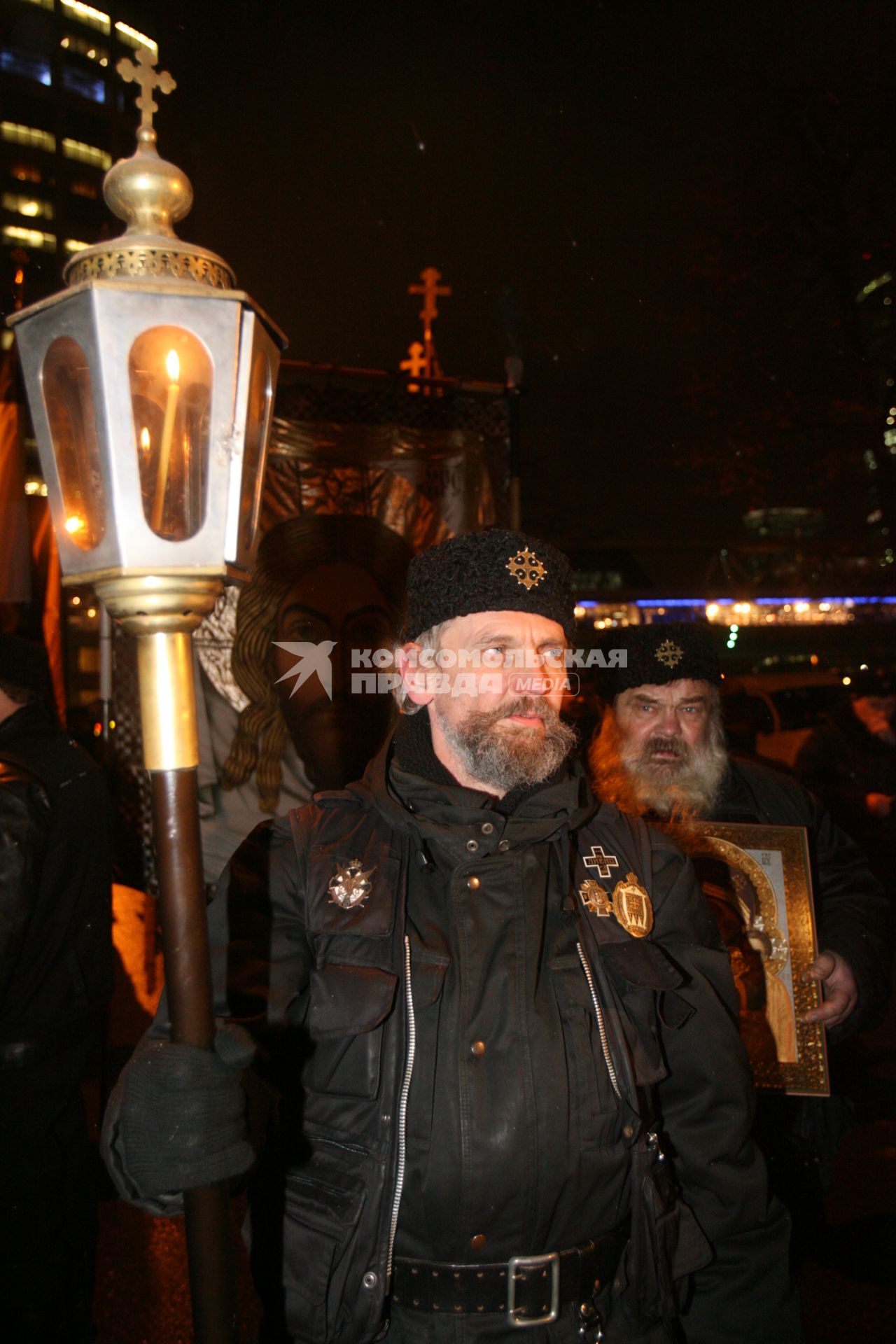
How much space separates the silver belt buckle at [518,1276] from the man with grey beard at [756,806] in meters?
1.36

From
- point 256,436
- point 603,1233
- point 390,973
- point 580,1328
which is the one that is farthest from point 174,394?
point 580,1328

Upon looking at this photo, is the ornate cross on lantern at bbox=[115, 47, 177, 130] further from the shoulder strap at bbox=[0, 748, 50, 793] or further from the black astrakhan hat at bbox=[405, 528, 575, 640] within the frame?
the shoulder strap at bbox=[0, 748, 50, 793]

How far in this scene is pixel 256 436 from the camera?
4.33 ft

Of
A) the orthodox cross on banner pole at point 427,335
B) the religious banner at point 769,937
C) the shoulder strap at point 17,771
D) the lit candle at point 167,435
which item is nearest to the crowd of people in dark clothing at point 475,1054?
the shoulder strap at point 17,771

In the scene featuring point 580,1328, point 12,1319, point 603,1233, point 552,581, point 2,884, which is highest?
point 552,581

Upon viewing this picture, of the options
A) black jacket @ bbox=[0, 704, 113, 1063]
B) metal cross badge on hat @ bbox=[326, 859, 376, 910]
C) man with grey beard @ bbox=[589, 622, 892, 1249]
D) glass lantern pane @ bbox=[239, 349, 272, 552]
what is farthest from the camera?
man with grey beard @ bbox=[589, 622, 892, 1249]

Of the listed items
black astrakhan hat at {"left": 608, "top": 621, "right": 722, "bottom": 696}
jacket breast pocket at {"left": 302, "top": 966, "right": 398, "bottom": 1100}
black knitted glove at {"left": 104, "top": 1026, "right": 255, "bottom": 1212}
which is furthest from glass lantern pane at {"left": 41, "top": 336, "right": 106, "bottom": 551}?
black astrakhan hat at {"left": 608, "top": 621, "right": 722, "bottom": 696}

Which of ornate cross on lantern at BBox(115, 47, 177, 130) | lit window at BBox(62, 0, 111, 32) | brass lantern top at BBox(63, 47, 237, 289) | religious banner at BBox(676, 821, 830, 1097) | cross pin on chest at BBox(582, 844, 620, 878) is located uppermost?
lit window at BBox(62, 0, 111, 32)

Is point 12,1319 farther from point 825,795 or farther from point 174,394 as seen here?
point 825,795

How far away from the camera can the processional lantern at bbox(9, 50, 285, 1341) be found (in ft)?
3.80

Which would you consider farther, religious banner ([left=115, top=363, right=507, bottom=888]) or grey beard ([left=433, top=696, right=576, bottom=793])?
religious banner ([left=115, top=363, right=507, bottom=888])

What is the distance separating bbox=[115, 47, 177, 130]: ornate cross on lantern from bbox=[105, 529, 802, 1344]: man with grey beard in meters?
1.40

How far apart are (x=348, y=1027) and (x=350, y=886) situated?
0.29 metres

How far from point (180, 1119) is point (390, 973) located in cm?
62
